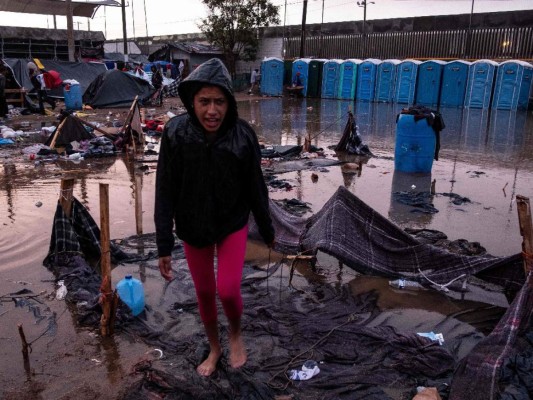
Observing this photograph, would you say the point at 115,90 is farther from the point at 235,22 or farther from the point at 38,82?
the point at 235,22

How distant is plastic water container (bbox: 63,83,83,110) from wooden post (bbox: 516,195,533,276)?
18.7 m

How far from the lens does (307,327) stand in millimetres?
3553

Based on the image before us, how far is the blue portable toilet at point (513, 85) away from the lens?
779 inches

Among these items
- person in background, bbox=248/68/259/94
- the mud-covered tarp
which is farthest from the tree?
the mud-covered tarp

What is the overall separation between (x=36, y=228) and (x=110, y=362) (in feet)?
10.5

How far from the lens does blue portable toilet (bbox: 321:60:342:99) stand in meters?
26.0

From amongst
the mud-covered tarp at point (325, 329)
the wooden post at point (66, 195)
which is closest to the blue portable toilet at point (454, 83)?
the mud-covered tarp at point (325, 329)

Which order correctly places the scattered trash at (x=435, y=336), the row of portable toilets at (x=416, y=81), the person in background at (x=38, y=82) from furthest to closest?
the row of portable toilets at (x=416, y=81)
the person in background at (x=38, y=82)
the scattered trash at (x=435, y=336)

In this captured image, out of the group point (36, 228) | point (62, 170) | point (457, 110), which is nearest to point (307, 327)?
point (36, 228)

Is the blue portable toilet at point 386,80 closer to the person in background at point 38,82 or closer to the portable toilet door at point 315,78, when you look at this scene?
the portable toilet door at point 315,78

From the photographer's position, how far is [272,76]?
92.7 ft

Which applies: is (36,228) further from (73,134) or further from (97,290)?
(73,134)

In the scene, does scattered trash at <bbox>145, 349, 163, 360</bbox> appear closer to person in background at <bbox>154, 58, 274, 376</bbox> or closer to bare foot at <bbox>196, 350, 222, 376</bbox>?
bare foot at <bbox>196, 350, 222, 376</bbox>

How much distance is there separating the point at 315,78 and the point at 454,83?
328 inches
